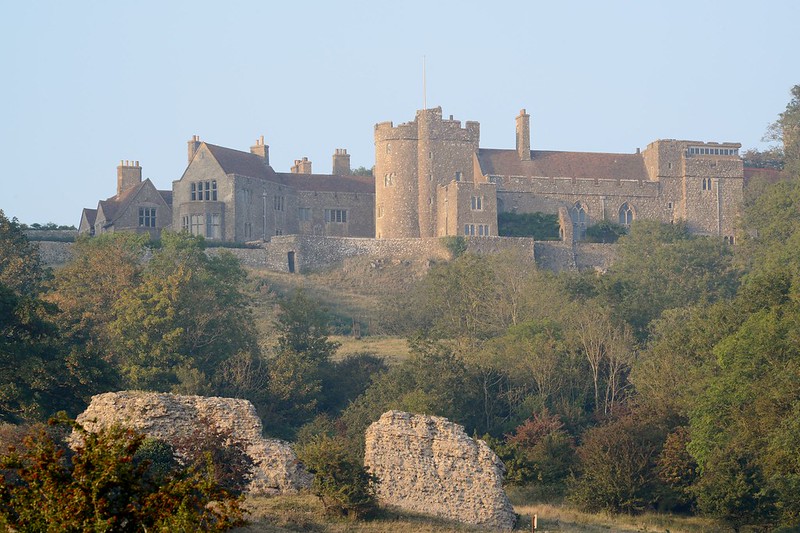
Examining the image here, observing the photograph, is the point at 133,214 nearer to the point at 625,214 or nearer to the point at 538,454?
the point at 625,214

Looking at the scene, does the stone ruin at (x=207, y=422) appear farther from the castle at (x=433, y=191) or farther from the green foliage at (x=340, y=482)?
the castle at (x=433, y=191)

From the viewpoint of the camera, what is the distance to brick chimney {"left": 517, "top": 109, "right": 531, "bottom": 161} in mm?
83688

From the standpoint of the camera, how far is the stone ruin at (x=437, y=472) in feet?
91.8

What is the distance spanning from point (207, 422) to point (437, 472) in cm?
449

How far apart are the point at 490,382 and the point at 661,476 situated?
13741mm

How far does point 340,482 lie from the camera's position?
27.0 m

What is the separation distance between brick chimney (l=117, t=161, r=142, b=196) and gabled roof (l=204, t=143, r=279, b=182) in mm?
6634

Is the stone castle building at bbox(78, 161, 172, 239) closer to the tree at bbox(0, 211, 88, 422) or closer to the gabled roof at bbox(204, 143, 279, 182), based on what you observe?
the gabled roof at bbox(204, 143, 279, 182)

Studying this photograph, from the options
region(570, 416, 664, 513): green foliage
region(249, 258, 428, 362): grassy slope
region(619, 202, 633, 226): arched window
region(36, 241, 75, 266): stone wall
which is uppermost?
region(619, 202, 633, 226): arched window

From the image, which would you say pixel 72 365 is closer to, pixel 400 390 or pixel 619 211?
pixel 400 390

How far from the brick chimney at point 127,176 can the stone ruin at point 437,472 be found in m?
57.3

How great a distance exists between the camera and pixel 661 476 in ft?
126

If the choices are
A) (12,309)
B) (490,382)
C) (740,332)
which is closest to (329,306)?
(490,382)

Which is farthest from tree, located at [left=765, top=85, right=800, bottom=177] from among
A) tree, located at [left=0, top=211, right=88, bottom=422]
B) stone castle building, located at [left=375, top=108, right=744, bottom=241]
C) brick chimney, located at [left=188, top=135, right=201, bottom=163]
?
tree, located at [left=0, top=211, right=88, bottom=422]
